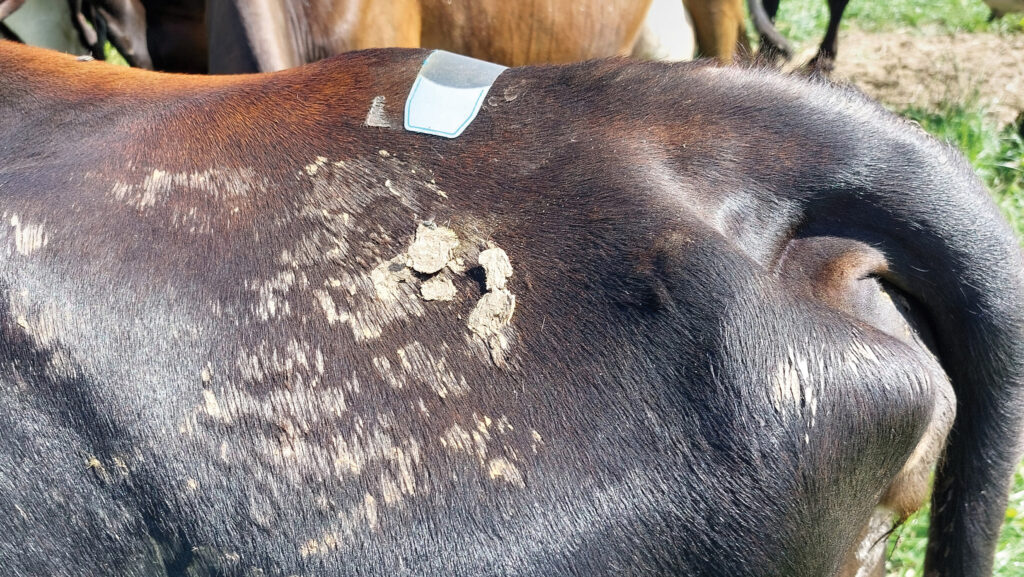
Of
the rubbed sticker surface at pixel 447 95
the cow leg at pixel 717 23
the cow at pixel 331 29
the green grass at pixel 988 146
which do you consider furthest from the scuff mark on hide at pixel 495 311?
the cow leg at pixel 717 23

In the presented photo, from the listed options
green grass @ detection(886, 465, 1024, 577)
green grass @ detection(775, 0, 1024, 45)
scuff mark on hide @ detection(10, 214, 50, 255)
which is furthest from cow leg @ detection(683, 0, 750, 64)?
scuff mark on hide @ detection(10, 214, 50, 255)

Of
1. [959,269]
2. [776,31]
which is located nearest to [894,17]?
[776,31]

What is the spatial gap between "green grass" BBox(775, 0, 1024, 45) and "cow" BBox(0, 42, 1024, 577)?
5588 millimetres

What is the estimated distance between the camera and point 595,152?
1209mm

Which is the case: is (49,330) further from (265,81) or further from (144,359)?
(265,81)

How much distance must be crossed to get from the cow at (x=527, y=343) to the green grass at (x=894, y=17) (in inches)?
220

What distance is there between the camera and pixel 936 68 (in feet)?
17.1

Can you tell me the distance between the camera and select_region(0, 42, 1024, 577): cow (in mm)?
1049

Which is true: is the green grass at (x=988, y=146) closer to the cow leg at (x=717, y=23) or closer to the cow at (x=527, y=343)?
the cow leg at (x=717, y=23)

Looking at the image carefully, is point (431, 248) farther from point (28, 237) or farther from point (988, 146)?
point (988, 146)

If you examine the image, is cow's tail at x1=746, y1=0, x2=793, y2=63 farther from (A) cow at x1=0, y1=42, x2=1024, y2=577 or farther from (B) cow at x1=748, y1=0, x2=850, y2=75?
(A) cow at x1=0, y1=42, x2=1024, y2=577

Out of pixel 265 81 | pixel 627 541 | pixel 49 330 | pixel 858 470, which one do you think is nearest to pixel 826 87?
pixel 858 470

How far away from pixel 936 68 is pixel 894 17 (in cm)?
163

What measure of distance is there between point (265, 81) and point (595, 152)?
0.67 metres
